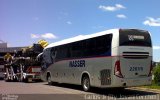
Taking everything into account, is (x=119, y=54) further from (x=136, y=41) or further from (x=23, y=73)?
(x=23, y=73)

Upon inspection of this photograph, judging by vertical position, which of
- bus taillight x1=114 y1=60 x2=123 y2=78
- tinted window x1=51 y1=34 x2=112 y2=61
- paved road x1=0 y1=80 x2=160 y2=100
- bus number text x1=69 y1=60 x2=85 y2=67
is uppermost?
tinted window x1=51 y1=34 x2=112 y2=61

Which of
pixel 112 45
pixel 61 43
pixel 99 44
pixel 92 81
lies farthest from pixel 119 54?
pixel 61 43

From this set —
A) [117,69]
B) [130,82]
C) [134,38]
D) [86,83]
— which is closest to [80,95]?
[117,69]

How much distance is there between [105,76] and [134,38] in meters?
2.44

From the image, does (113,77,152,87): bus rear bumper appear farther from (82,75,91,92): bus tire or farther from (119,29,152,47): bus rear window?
(82,75,91,92): bus tire

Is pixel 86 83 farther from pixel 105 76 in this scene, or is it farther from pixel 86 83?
pixel 105 76

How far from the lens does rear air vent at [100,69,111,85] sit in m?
17.0

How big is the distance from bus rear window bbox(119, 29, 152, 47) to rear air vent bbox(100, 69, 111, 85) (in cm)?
161

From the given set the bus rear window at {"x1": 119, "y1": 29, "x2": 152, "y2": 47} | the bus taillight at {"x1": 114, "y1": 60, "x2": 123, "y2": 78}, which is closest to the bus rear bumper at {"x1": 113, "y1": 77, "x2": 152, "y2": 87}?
the bus taillight at {"x1": 114, "y1": 60, "x2": 123, "y2": 78}

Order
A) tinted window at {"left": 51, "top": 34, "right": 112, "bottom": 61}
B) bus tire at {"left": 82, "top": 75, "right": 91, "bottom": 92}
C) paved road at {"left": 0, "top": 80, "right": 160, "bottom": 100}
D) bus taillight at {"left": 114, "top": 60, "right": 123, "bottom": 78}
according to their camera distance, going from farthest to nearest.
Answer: bus tire at {"left": 82, "top": 75, "right": 91, "bottom": 92}
tinted window at {"left": 51, "top": 34, "right": 112, "bottom": 61}
bus taillight at {"left": 114, "top": 60, "right": 123, "bottom": 78}
paved road at {"left": 0, "top": 80, "right": 160, "bottom": 100}

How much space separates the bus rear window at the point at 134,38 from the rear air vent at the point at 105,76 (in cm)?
161

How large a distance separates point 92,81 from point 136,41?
133 inches

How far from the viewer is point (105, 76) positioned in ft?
56.7

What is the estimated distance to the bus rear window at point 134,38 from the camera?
660 inches
